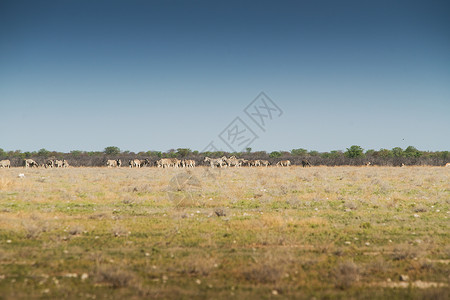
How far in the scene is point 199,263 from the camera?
7.27m

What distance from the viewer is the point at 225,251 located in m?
8.57

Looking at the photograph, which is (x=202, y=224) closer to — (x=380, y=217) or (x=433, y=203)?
(x=380, y=217)

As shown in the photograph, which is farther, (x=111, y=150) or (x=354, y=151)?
(x=111, y=150)

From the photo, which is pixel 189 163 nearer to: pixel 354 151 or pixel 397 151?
pixel 354 151

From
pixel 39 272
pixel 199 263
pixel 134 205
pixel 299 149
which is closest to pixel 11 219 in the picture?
pixel 134 205

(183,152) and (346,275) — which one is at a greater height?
(183,152)

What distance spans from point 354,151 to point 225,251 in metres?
85.1

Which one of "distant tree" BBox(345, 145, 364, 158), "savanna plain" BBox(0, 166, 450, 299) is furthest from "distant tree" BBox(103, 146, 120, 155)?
"savanna plain" BBox(0, 166, 450, 299)

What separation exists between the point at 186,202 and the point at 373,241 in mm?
9097

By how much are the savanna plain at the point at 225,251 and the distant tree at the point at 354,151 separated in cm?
7424

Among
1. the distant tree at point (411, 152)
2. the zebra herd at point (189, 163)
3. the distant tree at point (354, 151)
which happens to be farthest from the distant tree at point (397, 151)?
the zebra herd at point (189, 163)

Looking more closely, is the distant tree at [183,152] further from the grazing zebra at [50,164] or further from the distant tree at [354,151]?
the distant tree at [354,151]

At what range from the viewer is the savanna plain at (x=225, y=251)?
621cm

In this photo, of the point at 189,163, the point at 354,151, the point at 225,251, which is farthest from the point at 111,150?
the point at 225,251
